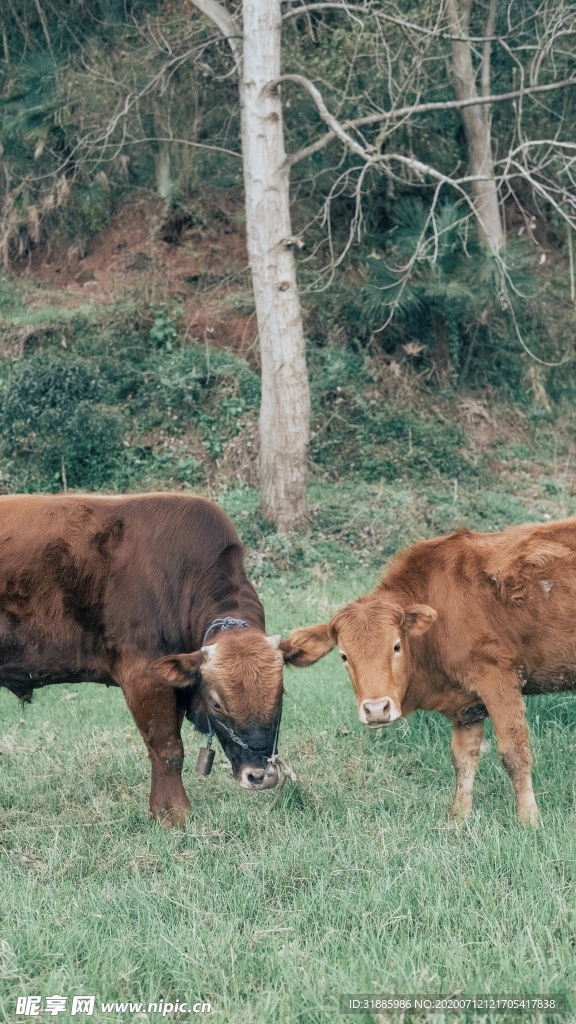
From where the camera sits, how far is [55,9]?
19594 millimetres

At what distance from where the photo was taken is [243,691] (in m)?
5.66

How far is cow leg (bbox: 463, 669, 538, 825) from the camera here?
588 centimetres

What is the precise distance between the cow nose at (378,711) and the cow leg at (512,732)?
0.79m

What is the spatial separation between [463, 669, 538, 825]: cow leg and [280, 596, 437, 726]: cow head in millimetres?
500

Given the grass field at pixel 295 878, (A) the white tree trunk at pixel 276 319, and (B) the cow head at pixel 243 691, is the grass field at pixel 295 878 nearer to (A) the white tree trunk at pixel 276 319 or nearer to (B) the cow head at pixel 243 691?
(B) the cow head at pixel 243 691

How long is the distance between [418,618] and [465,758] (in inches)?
38.4

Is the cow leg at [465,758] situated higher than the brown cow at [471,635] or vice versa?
the brown cow at [471,635]

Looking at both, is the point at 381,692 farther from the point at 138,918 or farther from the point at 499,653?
the point at 138,918

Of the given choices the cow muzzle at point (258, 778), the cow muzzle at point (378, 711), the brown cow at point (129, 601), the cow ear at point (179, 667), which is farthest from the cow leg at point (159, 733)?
the cow muzzle at point (378, 711)

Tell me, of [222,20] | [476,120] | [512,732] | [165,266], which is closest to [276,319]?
[222,20]

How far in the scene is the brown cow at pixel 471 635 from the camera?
5863 millimetres

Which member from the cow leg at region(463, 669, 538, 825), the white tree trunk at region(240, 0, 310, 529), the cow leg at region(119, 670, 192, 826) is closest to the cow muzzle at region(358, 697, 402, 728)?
the cow leg at region(463, 669, 538, 825)

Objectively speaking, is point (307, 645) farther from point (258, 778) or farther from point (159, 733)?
point (159, 733)

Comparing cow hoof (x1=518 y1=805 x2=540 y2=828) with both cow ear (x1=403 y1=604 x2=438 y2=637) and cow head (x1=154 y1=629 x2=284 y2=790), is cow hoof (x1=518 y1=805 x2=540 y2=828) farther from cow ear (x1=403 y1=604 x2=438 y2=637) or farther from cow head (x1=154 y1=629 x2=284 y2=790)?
cow head (x1=154 y1=629 x2=284 y2=790)
